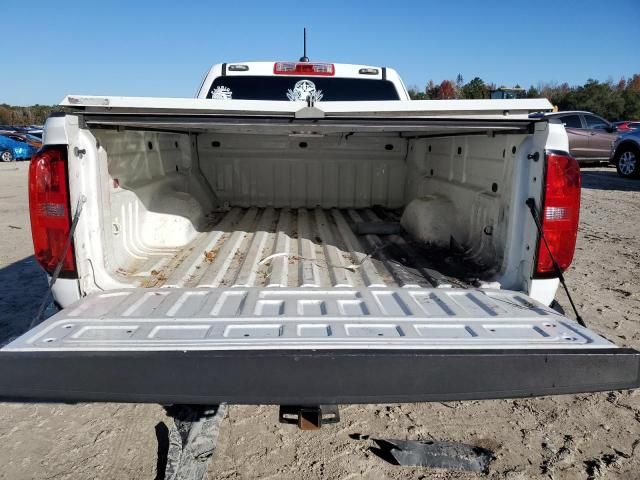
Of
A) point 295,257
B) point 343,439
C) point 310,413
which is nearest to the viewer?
point 310,413

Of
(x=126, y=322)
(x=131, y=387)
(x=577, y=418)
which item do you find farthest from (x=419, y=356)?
(x=577, y=418)

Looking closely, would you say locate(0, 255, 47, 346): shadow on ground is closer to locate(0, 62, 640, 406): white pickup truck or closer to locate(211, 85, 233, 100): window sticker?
locate(0, 62, 640, 406): white pickup truck

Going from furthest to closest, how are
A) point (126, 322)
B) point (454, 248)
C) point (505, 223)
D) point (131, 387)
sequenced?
point (454, 248) < point (505, 223) < point (126, 322) < point (131, 387)

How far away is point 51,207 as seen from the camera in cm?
224

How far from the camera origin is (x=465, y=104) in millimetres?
2121

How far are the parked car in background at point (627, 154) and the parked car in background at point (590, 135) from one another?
3.72 ft

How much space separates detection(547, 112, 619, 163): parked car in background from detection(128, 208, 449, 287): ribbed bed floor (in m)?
13.1

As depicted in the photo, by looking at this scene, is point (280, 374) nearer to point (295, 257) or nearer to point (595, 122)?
point (295, 257)

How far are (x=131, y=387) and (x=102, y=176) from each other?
50.9 inches

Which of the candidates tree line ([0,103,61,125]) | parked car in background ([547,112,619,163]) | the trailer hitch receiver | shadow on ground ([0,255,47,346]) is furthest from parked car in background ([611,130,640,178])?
tree line ([0,103,61,125])

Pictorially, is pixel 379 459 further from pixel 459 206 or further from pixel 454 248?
pixel 459 206

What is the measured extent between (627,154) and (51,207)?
50.8 ft

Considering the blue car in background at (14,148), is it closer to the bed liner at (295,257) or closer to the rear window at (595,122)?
the bed liner at (295,257)

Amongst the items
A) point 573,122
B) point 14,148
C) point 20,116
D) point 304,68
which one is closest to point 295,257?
point 304,68
